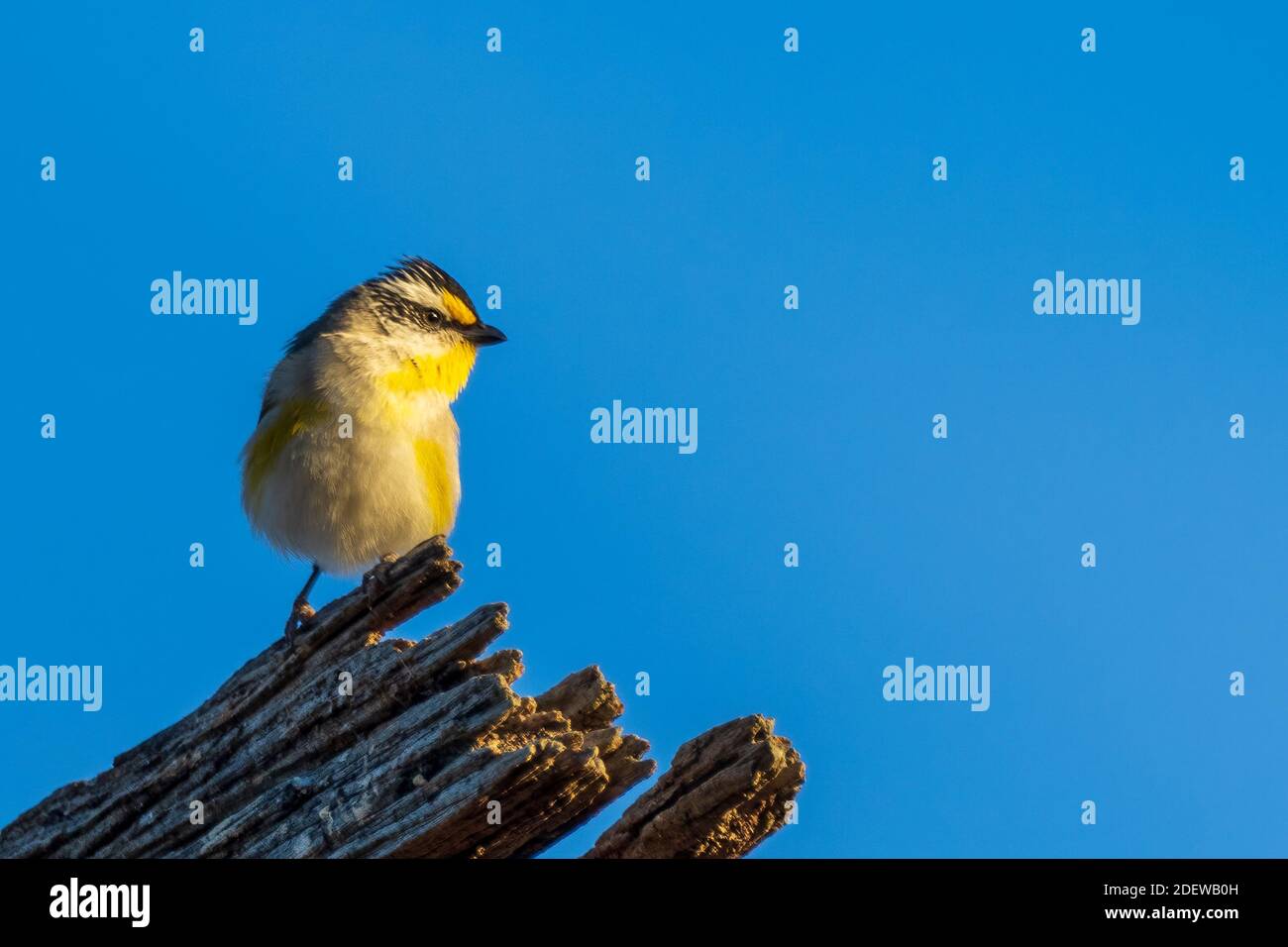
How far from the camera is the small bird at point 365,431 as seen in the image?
32.2 ft

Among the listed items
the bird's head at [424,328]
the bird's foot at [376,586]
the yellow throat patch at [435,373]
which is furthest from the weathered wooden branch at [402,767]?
the bird's head at [424,328]

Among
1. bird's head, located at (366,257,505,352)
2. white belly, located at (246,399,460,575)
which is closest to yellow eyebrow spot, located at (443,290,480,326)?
bird's head, located at (366,257,505,352)

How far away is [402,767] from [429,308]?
5.00 meters

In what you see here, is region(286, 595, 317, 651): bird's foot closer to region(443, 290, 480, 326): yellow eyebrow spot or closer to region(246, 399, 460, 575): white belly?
region(246, 399, 460, 575): white belly

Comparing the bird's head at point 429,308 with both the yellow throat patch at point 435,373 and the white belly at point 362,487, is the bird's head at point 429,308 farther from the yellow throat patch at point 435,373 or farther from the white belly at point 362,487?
the white belly at point 362,487

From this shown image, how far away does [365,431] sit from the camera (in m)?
9.82

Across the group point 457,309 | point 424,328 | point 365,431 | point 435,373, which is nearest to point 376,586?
point 365,431

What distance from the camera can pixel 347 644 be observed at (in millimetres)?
7629

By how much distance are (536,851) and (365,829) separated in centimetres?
83

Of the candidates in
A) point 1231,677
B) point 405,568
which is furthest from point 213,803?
point 1231,677

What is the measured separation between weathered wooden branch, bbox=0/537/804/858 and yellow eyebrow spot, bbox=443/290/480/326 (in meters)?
3.80
